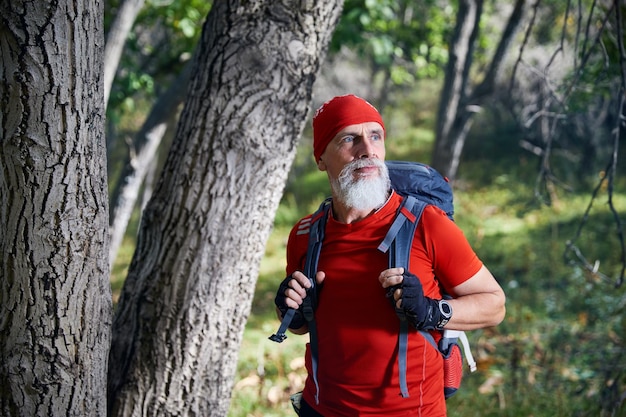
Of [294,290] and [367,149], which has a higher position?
[367,149]

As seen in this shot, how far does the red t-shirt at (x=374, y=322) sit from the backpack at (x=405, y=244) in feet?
0.12

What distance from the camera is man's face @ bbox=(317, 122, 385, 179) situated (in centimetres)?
263

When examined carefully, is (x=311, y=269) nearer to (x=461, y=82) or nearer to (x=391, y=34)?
(x=461, y=82)

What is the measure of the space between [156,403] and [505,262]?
835 cm


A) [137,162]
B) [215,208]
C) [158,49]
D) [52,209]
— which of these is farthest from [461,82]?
[52,209]

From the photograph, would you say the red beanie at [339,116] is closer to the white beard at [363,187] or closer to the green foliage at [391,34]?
the white beard at [363,187]

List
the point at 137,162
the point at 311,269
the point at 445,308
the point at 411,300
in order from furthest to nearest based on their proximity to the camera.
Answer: the point at 137,162 → the point at 311,269 → the point at 445,308 → the point at 411,300

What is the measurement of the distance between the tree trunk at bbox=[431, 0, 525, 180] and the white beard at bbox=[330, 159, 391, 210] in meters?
5.61

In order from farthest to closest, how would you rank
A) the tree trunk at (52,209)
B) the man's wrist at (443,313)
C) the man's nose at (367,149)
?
the man's nose at (367,149)
the man's wrist at (443,313)
the tree trunk at (52,209)

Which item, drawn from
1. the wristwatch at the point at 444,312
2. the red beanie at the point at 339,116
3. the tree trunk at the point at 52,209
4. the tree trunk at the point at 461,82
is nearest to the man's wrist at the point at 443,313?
the wristwatch at the point at 444,312

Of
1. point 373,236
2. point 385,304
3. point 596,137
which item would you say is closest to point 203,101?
point 373,236

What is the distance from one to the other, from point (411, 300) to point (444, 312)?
0.58 ft

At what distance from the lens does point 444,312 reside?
236 centimetres

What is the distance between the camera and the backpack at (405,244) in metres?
2.41
